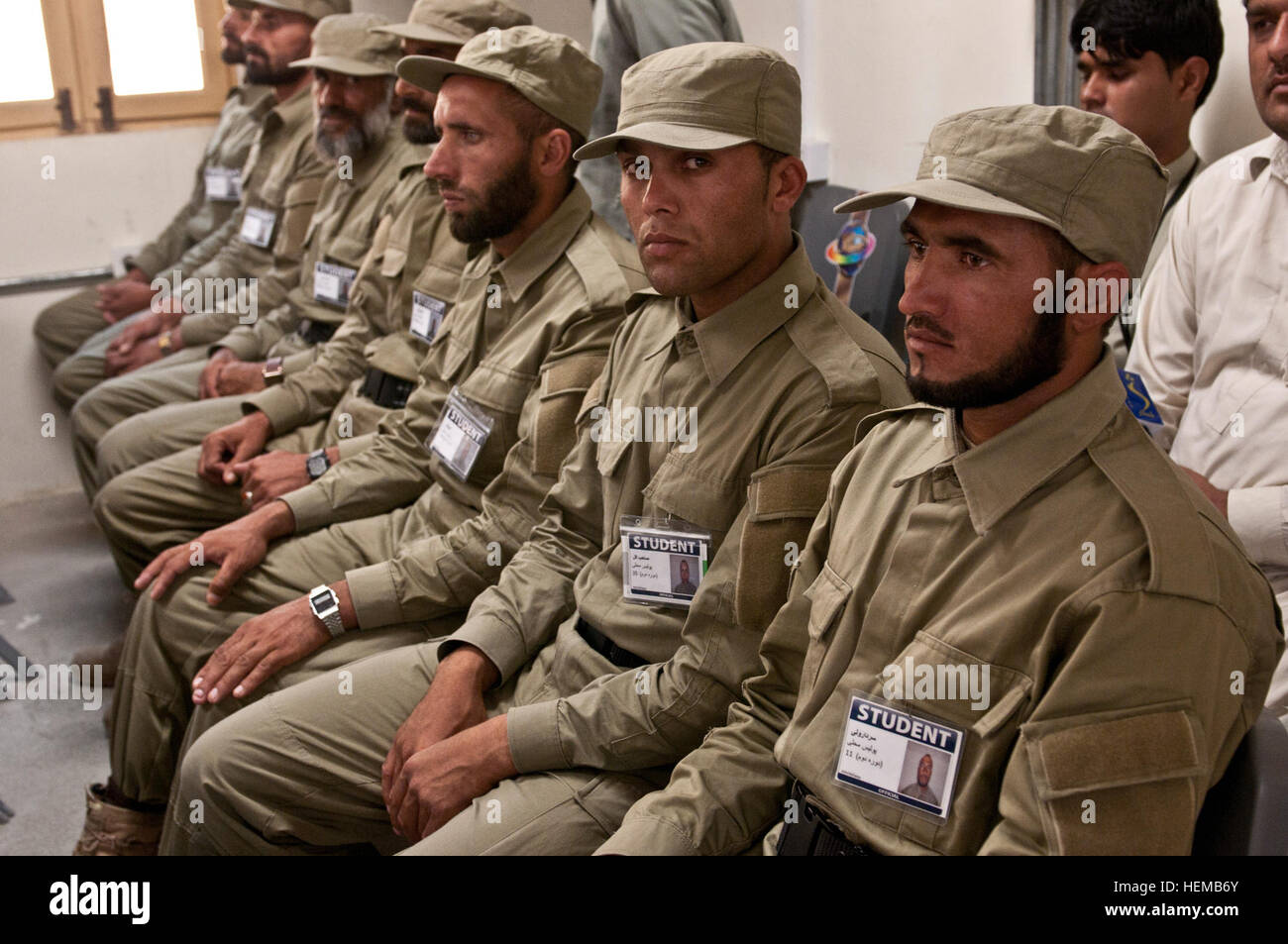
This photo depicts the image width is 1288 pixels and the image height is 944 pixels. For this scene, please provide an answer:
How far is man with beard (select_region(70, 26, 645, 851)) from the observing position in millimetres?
2225

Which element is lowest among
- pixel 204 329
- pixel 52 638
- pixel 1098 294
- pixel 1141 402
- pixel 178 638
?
pixel 52 638

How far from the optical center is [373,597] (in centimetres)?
224

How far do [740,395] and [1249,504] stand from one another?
759 millimetres

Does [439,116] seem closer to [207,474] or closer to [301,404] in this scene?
[301,404]

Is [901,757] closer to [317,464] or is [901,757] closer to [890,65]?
[317,464]

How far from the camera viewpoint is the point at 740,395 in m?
1.73

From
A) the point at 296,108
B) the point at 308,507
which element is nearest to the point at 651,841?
the point at 308,507

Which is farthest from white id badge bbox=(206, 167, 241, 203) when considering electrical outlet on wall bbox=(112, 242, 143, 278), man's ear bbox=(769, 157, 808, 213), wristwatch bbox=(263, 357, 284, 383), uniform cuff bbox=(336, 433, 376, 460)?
man's ear bbox=(769, 157, 808, 213)

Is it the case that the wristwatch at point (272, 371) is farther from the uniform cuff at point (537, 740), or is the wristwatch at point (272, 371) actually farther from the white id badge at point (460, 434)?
the uniform cuff at point (537, 740)

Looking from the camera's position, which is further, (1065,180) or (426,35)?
(426,35)

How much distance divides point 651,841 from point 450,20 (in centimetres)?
233

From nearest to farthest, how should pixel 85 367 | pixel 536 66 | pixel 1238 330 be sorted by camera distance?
1. pixel 1238 330
2. pixel 536 66
3. pixel 85 367

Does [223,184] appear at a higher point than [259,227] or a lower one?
higher

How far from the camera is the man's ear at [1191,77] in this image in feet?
7.14
